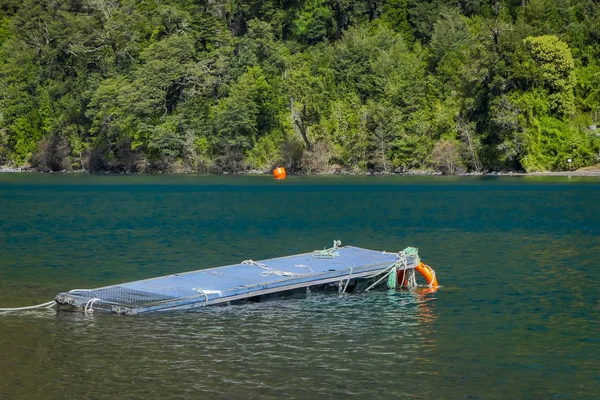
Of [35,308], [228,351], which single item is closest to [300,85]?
[35,308]

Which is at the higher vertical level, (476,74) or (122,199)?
(476,74)

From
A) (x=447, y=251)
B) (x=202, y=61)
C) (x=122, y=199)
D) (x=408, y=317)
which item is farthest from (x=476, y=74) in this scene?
(x=408, y=317)

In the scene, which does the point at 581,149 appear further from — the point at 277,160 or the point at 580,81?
the point at 277,160

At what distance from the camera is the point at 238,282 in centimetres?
2720

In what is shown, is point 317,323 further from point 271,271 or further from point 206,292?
point 271,271

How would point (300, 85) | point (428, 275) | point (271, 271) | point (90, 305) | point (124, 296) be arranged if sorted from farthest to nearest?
point (300, 85), point (428, 275), point (271, 271), point (124, 296), point (90, 305)

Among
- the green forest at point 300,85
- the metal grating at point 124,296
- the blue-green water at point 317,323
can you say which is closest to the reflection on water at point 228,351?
the blue-green water at point 317,323

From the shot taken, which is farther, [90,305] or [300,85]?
[300,85]

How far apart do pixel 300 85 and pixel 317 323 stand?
11637cm

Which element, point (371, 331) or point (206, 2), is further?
point (206, 2)

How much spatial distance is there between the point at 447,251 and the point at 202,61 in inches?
4316

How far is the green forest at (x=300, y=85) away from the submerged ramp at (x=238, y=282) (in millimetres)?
88096

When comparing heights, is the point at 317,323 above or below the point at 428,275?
below

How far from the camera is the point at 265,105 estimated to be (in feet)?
468
